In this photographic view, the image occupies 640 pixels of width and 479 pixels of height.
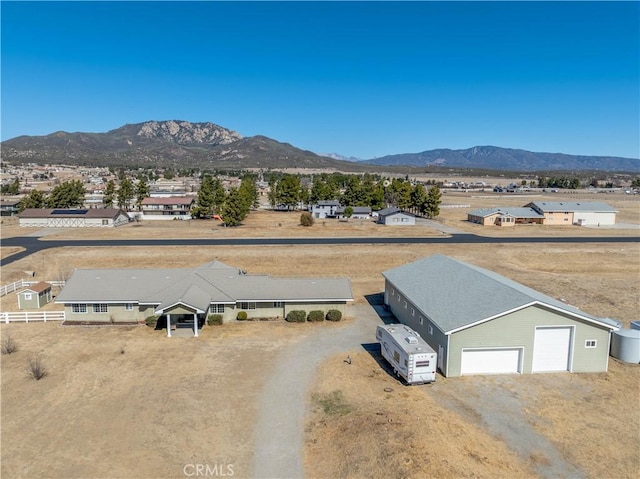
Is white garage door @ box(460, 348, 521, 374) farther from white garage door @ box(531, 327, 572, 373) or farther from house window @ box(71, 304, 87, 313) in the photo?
house window @ box(71, 304, 87, 313)

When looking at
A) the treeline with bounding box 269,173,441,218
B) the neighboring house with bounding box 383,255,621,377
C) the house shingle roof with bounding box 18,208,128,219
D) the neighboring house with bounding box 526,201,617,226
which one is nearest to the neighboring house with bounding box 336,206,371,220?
the treeline with bounding box 269,173,441,218

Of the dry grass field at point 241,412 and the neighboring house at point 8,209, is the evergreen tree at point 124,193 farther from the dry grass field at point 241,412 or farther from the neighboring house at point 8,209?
the dry grass field at point 241,412

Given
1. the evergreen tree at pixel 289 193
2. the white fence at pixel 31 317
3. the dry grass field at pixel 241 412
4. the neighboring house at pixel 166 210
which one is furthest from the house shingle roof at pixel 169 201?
the white fence at pixel 31 317

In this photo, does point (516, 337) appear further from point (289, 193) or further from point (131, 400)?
point (289, 193)

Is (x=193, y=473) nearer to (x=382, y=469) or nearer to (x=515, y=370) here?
(x=382, y=469)
